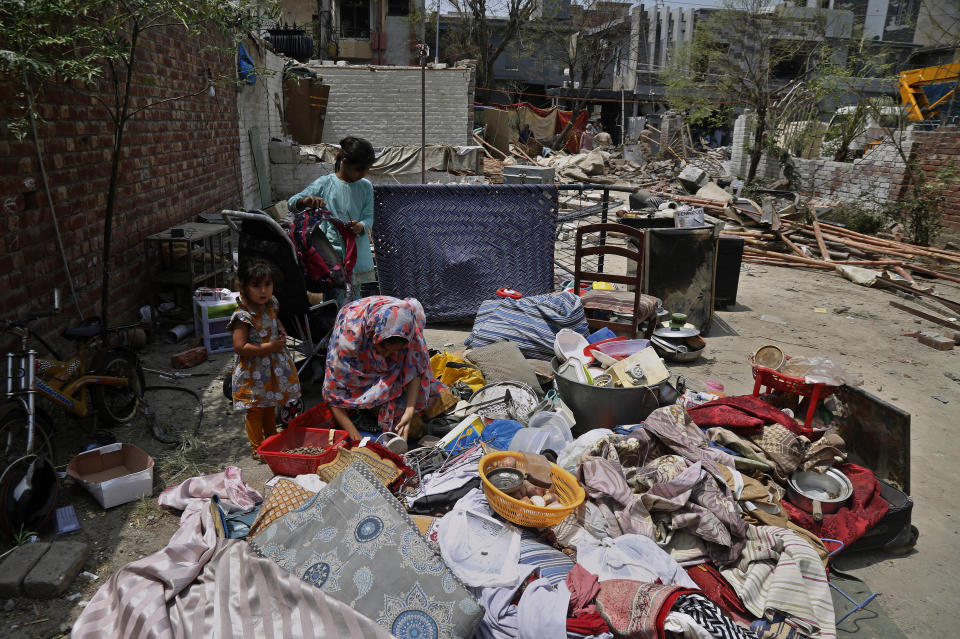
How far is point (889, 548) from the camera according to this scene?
327 centimetres

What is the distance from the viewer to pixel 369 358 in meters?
3.71

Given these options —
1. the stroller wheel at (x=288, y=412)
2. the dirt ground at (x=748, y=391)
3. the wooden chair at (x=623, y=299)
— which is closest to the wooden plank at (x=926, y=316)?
the dirt ground at (x=748, y=391)

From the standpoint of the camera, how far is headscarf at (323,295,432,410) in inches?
143

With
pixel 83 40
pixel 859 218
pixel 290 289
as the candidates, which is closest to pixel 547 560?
pixel 290 289

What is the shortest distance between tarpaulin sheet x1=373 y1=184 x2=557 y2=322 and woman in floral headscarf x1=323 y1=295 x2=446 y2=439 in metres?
2.30

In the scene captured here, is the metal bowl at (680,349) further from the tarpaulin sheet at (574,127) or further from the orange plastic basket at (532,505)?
the tarpaulin sheet at (574,127)

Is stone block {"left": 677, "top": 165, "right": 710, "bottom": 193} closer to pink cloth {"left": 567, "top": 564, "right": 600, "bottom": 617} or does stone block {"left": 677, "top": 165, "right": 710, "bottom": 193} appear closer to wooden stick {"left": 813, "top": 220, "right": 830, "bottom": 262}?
wooden stick {"left": 813, "top": 220, "right": 830, "bottom": 262}

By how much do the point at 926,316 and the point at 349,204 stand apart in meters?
6.62

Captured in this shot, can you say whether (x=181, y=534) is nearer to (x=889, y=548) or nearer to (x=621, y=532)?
(x=621, y=532)

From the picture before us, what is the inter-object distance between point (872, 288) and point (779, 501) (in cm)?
676

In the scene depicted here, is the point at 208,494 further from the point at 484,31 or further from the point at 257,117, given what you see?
the point at 484,31

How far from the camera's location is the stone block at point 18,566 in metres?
2.49

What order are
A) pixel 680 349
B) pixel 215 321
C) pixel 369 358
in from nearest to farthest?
pixel 369 358
pixel 215 321
pixel 680 349

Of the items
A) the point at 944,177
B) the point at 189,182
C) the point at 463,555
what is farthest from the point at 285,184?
the point at 944,177
